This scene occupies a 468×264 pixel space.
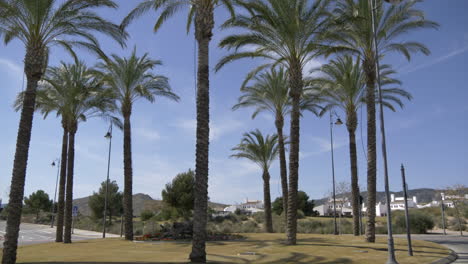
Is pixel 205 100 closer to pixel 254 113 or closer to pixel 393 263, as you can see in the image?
pixel 393 263

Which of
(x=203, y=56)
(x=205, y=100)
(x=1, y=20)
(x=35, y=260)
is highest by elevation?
(x=1, y=20)

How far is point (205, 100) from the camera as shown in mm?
14812

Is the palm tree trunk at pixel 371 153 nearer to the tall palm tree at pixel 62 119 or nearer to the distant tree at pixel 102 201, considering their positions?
the tall palm tree at pixel 62 119

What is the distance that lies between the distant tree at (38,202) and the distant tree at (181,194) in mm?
42809

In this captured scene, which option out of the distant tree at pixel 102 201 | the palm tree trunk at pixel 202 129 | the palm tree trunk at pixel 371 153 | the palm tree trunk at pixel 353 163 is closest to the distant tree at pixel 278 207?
the distant tree at pixel 102 201

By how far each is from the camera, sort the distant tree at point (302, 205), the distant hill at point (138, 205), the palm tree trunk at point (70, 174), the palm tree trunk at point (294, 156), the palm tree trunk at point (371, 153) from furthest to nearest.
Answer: the distant tree at point (302, 205), the distant hill at point (138, 205), the palm tree trunk at point (70, 174), the palm tree trunk at point (371, 153), the palm tree trunk at point (294, 156)

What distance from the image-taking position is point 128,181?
84.6 ft

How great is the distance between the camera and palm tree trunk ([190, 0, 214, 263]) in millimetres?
13406

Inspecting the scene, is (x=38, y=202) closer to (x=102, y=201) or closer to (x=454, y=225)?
(x=102, y=201)

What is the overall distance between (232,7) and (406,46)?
10.4m

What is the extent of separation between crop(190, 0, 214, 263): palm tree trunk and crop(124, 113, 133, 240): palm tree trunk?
42.1ft

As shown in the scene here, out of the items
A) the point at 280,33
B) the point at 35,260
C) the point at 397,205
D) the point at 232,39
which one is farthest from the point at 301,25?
the point at 397,205

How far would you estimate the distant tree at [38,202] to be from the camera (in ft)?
265

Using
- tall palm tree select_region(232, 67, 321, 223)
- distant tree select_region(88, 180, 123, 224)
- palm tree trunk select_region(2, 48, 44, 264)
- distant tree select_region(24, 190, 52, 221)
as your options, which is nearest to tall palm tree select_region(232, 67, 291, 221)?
tall palm tree select_region(232, 67, 321, 223)
